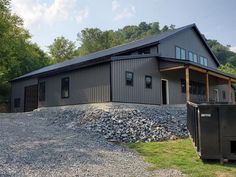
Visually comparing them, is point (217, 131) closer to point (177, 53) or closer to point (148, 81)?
point (148, 81)

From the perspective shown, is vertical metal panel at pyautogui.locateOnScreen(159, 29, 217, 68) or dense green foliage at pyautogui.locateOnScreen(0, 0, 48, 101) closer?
vertical metal panel at pyautogui.locateOnScreen(159, 29, 217, 68)

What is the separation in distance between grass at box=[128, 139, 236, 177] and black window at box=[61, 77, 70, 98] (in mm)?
9922

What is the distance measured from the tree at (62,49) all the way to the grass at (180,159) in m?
54.0

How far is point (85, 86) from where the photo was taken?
62.3 feet

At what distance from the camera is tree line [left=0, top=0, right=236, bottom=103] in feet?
86.0

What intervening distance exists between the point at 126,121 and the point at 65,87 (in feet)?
25.9

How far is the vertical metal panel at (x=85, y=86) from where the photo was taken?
17594 millimetres

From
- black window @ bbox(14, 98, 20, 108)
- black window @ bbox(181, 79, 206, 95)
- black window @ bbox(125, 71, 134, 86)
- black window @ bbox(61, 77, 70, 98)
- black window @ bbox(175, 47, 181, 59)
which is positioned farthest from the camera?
black window @ bbox(14, 98, 20, 108)

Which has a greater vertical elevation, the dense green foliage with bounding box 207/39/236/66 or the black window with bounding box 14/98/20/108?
the dense green foliage with bounding box 207/39/236/66

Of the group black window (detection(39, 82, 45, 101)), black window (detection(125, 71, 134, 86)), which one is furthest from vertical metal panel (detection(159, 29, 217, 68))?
Result: black window (detection(39, 82, 45, 101))

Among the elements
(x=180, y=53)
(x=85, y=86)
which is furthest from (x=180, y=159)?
(x=180, y=53)

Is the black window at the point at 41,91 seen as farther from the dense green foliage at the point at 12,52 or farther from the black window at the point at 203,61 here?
the black window at the point at 203,61

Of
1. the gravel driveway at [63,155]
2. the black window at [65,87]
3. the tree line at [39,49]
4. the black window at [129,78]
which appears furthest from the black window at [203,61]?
the gravel driveway at [63,155]

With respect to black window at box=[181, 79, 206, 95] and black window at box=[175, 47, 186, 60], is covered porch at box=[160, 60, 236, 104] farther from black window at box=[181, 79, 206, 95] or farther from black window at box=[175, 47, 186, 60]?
black window at box=[175, 47, 186, 60]
